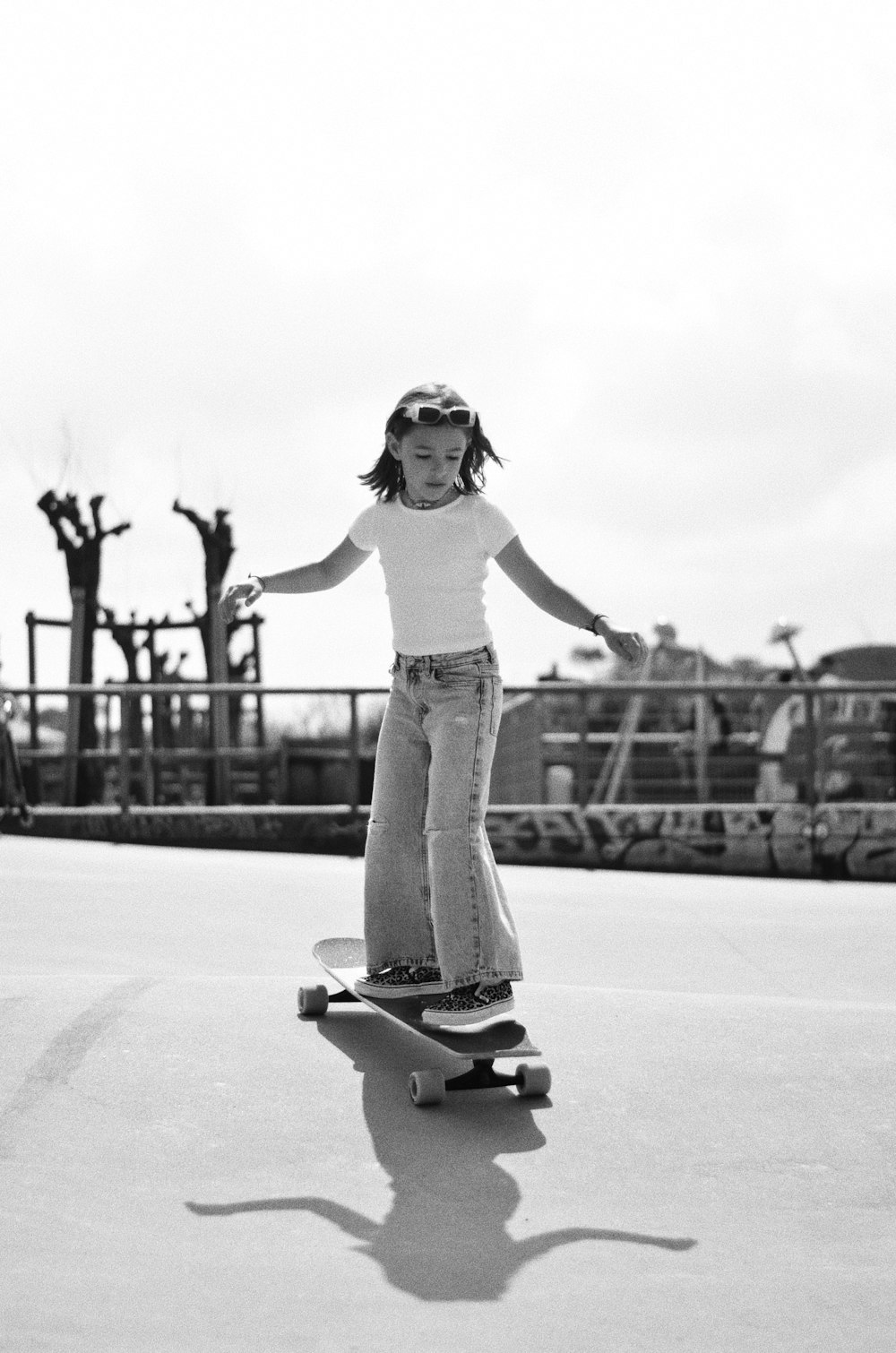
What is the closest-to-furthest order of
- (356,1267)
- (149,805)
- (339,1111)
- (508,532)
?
(356,1267)
(339,1111)
(508,532)
(149,805)

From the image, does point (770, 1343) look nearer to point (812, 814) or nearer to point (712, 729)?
point (812, 814)

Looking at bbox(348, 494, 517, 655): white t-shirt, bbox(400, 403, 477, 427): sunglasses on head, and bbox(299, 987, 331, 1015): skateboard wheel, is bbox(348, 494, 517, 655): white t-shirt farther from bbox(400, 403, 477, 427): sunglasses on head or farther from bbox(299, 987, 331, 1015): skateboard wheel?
bbox(299, 987, 331, 1015): skateboard wheel

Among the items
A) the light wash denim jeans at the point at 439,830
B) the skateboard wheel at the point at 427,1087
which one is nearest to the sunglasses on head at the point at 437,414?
the light wash denim jeans at the point at 439,830

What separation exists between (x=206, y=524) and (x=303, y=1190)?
1344 centimetres

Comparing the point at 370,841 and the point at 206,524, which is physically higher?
the point at 206,524

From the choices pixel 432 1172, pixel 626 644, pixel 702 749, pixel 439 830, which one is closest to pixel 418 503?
pixel 626 644

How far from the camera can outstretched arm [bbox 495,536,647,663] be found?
366cm

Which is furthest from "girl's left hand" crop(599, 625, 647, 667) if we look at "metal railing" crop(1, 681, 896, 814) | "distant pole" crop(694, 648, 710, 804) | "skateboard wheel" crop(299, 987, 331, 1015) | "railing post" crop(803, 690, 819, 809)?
"distant pole" crop(694, 648, 710, 804)

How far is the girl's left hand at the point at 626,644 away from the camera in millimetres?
3611

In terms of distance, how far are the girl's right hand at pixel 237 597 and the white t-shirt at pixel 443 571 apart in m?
0.39

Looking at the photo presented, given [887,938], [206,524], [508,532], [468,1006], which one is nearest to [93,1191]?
[468,1006]

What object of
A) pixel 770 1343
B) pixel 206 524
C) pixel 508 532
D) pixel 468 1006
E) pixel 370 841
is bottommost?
pixel 770 1343

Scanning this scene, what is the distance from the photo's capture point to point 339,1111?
3.47 meters

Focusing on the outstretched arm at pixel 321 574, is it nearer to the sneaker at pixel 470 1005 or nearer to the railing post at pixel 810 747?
the sneaker at pixel 470 1005
